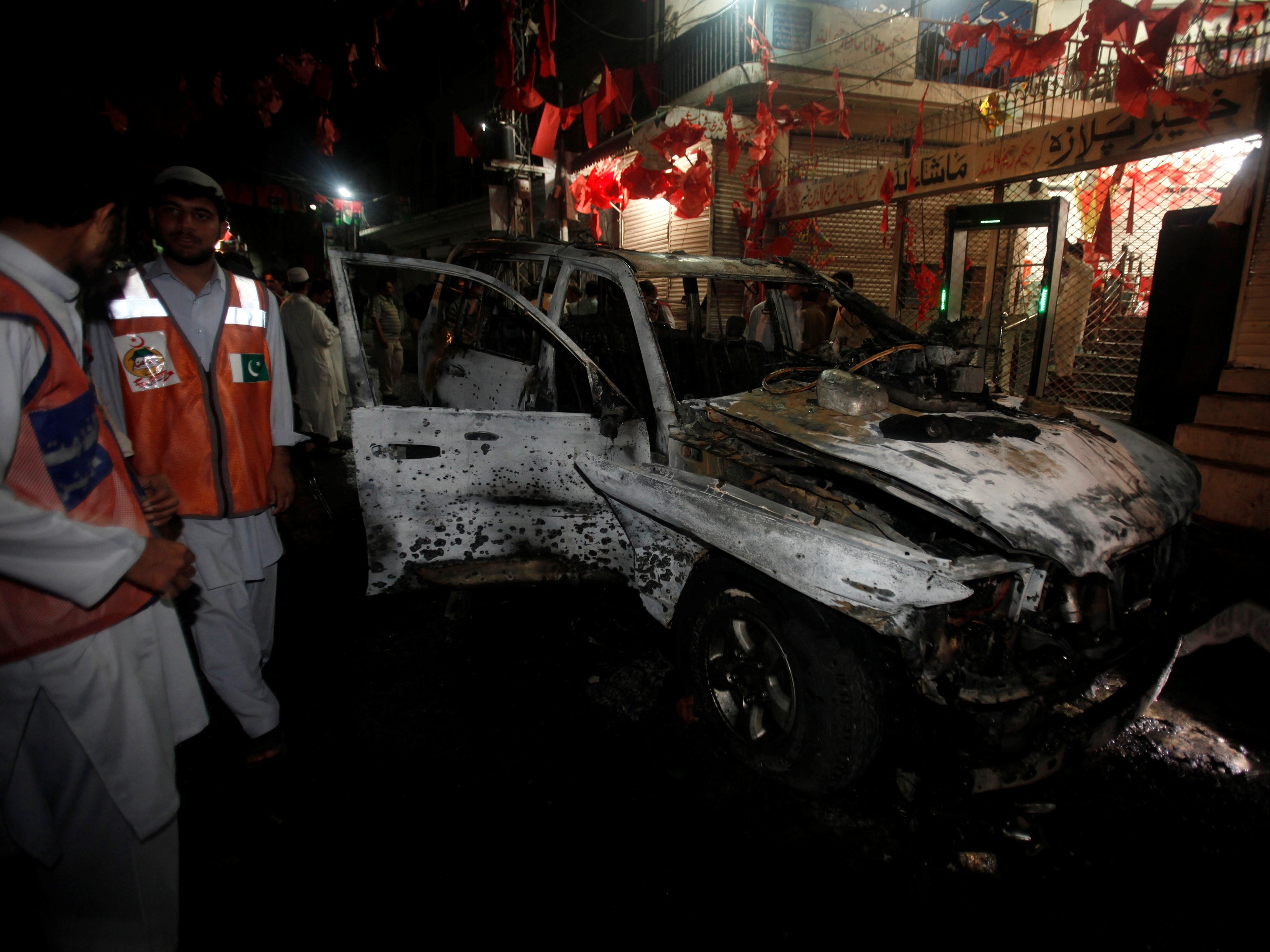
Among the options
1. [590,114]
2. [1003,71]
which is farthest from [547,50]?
[1003,71]

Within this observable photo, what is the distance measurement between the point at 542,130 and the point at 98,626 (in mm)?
10388

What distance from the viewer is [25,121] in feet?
4.01

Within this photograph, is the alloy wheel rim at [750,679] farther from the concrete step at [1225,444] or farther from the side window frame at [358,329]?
the concrete step at [1225,444]

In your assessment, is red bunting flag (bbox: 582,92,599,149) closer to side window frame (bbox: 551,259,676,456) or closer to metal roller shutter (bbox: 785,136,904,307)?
metal roller shutter (bbox: 785,136,904,307)

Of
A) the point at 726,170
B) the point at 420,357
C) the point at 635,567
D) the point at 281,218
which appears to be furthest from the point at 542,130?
the point at 281,218

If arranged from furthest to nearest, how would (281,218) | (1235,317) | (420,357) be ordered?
(281,218)
(1235,317)
(420,357)

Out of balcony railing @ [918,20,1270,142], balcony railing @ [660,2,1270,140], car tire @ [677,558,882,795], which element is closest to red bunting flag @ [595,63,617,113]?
balcony railing @ [660,2,1270,140]

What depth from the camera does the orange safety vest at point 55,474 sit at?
117 centimetres

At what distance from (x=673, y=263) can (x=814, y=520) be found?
6.03 feet

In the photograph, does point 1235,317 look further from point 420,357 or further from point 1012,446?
point 420,357

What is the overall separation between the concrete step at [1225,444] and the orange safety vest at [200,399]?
21.5 feet

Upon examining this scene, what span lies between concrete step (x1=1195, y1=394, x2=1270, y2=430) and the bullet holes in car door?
18.1 ft

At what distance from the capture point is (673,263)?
3332 mm

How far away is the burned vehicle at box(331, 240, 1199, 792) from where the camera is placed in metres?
1.87
